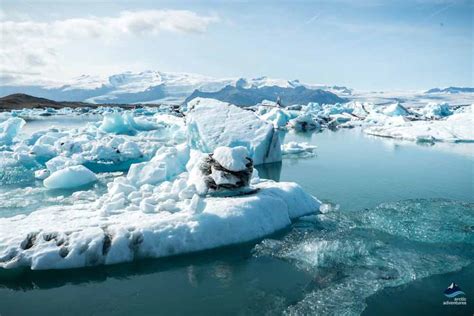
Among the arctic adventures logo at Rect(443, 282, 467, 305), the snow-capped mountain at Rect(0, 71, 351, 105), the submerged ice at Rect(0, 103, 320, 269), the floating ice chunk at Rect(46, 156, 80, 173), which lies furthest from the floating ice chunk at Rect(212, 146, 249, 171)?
the snow-capped mountain at Rect(0, 71, 351, 105)

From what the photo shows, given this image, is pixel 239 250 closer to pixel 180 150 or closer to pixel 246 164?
pixel 246 164

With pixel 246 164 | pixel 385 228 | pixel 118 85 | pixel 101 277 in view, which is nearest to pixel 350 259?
pixel 385 228

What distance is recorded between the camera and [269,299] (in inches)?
239

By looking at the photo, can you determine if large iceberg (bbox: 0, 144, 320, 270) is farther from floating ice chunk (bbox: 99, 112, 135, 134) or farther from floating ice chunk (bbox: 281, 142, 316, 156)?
floating ice chunk (bbox: 99, 112, 135, 134)

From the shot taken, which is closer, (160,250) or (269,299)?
(269,299)

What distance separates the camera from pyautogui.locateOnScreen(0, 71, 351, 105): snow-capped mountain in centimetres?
13625

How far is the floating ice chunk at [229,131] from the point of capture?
52.2ft

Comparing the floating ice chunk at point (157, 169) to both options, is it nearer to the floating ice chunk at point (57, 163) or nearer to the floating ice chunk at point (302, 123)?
the floating ice chunk at point (57, 163)

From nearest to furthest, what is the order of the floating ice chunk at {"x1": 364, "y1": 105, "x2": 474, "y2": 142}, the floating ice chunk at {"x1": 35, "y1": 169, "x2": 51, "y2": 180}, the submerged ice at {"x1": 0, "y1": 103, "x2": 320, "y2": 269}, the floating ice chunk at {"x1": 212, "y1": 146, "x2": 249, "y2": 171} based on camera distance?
the submerged ice at {"x1": 0, "y1": 103, "x2": 320, "y2": 269}, the floating ice chunk at {"x1": 212, "y1": 146, "x2": 249, "y2": 171}, the floating ice chunk at {"x1": 35, "y1": 169, "x2": 51, "y2": 180}, the floating ice chunk at {"x1": 364, "y1": 105, "x2": 474, "y2": 142}

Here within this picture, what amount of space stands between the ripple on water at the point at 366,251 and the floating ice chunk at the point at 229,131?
22.8ft

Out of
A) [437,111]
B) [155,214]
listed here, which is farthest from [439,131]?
[155,214]

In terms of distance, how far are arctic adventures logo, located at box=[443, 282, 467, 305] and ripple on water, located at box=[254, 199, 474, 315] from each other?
0.61m

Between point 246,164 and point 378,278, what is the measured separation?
4228 mm

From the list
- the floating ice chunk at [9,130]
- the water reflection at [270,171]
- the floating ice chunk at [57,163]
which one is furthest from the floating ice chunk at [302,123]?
the floating ice chunk at [57,163]
